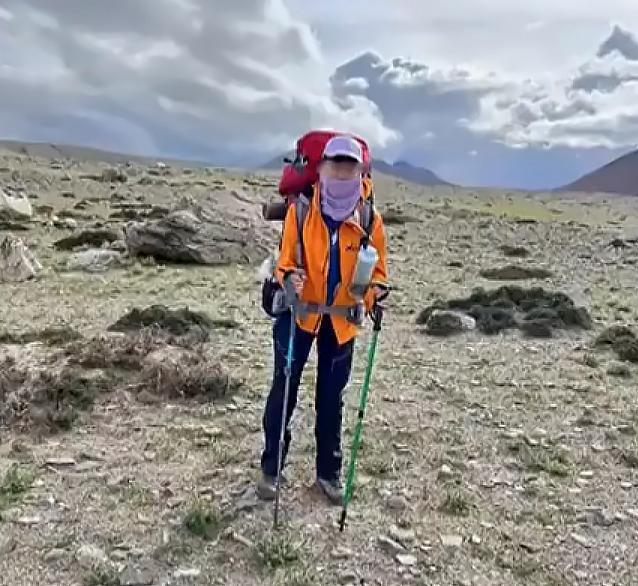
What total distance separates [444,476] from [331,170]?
2743mm

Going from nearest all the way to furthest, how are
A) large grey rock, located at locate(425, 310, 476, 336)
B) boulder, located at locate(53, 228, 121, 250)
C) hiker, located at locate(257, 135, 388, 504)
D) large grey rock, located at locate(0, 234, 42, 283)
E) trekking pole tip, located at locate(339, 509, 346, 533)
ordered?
hiker, located at locate(257, 135, 388, 504), trekking pole tip, located at locate(339, 509, 346, 533), large grey rock, located at locate(425, 310, 476, 336), large grey rock, located at locate(0, 234, 42, 283), boulder, located at locate(53, 228, 121, 250)

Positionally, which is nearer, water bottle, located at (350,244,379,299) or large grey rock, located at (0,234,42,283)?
water bottle, located at (350,244,379,299)

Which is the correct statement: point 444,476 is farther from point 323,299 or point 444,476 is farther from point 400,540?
point 323,299

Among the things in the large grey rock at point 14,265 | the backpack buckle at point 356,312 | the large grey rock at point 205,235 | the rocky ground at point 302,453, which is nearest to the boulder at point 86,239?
the large grey rock at point 205,235

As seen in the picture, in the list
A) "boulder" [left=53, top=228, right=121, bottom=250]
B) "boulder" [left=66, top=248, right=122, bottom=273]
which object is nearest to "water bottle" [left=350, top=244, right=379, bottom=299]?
"boulder" [left=66, top=248, right=122, bottom=273]

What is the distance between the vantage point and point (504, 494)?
6.23m

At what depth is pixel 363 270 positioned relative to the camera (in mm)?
5305

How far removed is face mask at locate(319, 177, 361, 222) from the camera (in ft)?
16.9

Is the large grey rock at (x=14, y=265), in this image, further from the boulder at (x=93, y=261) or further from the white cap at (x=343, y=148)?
the white cap at (x=343, y=148)

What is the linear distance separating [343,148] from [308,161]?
334mm

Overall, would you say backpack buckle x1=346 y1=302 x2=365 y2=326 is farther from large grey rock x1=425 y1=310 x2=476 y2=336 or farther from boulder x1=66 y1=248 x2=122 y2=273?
boulder x1=66 y1=248 x2=122 y2=273

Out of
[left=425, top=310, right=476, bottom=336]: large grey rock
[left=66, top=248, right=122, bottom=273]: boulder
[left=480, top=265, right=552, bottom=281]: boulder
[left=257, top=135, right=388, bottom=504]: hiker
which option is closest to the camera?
[left=257, top=135, right=388, bottom=504]: hiker

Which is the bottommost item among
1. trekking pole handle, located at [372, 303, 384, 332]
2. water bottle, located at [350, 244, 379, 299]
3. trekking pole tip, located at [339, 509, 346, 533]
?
trekking pole tip, located at [339, 509, 346, 533]

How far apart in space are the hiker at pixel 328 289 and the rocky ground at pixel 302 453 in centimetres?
43
